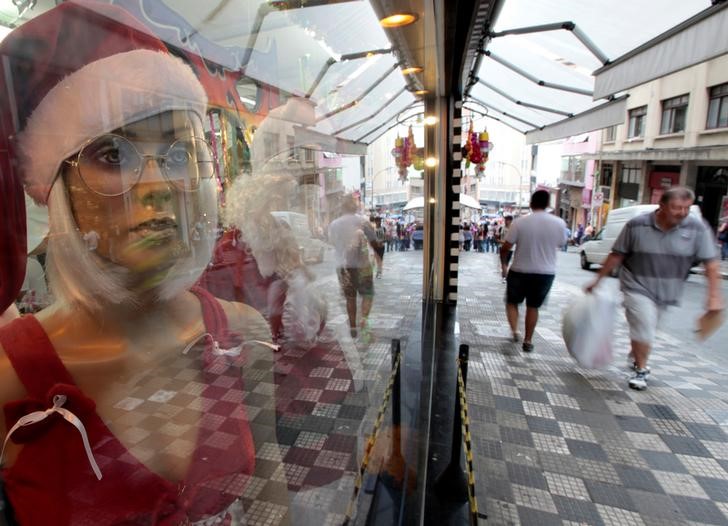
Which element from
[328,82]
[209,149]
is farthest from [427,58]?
[209,149]

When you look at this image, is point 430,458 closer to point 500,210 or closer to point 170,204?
point 170,204

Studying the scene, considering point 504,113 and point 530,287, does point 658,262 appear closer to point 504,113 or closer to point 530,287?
point 530,287

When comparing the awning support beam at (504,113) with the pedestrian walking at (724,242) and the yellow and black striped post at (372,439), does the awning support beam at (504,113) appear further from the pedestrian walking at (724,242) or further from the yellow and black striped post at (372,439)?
the yellow and black striped post at (372,439)

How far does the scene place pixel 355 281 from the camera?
104 inches

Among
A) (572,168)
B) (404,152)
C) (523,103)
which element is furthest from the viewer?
(572,168)

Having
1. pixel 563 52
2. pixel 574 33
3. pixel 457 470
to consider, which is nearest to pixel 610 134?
pixel 563 52

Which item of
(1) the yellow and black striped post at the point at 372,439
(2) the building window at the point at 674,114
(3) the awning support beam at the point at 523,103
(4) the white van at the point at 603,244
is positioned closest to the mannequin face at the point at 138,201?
Answer: (1) the yellow and black striped post at the point at 372,439

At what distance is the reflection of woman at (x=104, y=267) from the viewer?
394 mm

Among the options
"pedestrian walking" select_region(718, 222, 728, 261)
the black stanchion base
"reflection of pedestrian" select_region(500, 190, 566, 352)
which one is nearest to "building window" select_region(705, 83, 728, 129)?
"pedestrian walking" select_region(718, 222, 728, 261)

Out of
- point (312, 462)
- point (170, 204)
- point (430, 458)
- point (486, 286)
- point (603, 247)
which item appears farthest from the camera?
point (603, 247)

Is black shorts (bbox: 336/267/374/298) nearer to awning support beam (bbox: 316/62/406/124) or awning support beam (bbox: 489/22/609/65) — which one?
awning support beam (bbox: 316/62/406/124)

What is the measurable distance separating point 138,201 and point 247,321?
1.68 ft

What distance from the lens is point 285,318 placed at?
131 cm

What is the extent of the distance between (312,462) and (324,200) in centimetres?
97
